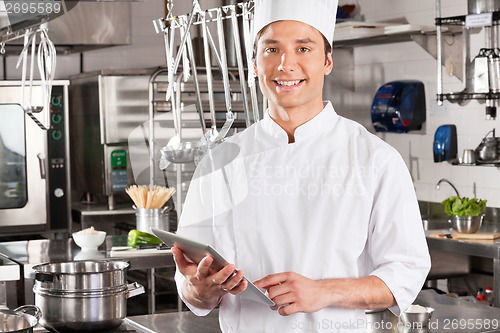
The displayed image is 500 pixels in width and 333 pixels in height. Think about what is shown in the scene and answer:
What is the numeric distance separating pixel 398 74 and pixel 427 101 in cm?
35

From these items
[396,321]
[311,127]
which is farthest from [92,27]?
[311,127]

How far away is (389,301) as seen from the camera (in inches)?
71.8

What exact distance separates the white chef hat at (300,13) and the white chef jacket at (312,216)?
19 centimetres

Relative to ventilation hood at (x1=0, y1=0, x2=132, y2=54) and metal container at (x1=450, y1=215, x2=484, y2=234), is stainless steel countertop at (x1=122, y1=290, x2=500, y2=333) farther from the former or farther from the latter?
ventilation hood at (x1=0, y1=0, x2=132, y2=54)

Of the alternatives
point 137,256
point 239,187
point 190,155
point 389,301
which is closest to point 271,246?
point 239,187

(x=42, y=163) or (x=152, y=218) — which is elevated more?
(x=42, y=163)

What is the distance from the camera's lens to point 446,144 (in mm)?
5383

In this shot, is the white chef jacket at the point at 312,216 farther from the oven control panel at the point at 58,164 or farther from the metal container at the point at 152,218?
the oven control panel at the point at 58,164

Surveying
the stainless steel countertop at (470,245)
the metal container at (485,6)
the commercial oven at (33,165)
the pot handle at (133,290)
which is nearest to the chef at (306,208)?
the pot handle at (133,290)

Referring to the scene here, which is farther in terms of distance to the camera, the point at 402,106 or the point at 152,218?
the point at 402,106

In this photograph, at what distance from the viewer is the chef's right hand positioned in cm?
168

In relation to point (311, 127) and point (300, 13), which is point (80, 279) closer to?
point (311, 127)

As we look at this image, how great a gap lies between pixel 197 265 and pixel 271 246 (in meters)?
0.19

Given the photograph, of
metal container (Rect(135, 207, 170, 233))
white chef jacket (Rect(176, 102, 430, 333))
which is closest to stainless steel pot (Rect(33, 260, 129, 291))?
white chef jacket (Rect(176, 102, 430, 333))
